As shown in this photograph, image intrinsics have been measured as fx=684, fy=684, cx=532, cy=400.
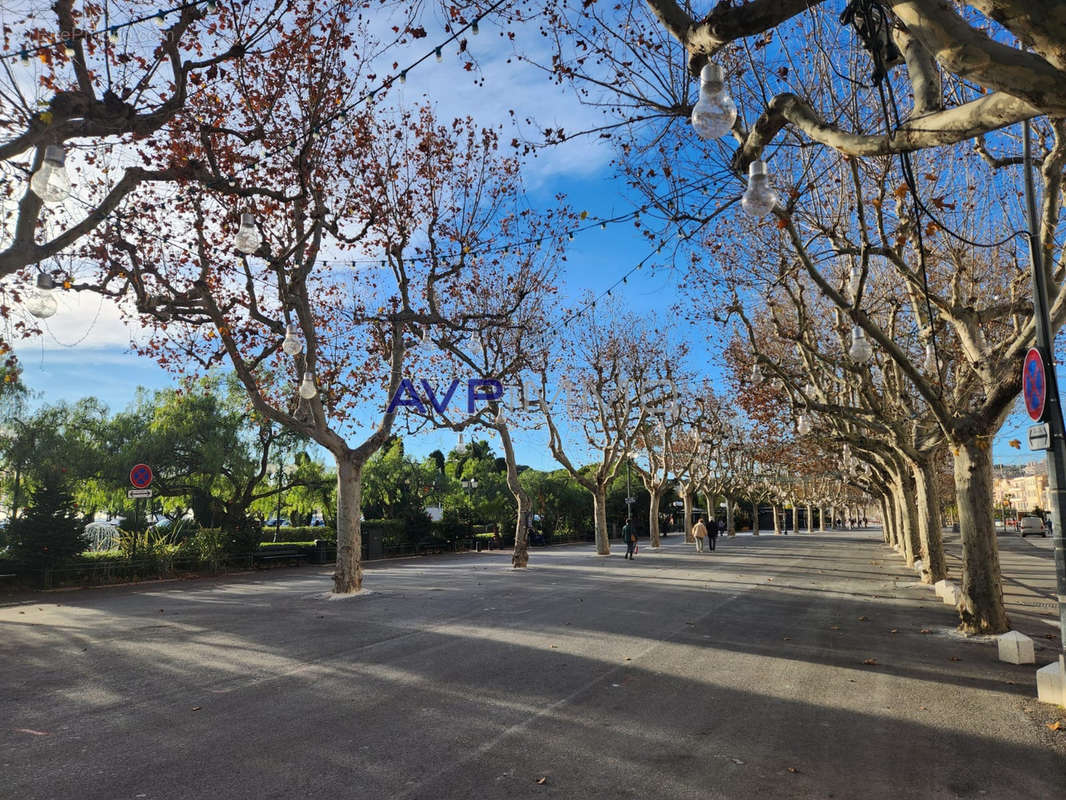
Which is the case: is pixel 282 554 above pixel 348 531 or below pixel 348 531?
below

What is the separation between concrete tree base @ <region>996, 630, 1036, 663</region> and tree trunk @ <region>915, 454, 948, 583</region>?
27.8 feet

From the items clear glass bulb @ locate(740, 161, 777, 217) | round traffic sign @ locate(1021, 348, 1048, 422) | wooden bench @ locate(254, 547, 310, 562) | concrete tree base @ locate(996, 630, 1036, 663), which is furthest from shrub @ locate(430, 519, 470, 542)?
clear glass bulb @ locate(740, 161, 777, 217)

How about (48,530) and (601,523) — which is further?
(601,523)

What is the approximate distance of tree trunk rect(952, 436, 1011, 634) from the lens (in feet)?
33.7

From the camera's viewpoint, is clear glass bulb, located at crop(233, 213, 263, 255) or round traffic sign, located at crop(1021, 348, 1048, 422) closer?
round traffic sign, located at crop(1021, 348, 1048, 422)

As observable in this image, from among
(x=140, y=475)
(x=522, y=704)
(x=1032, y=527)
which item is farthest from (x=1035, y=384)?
(x=1032, y=527)

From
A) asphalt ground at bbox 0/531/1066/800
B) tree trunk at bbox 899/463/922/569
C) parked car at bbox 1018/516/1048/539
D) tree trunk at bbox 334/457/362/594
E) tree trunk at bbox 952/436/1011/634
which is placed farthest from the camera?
parked car at bbox 1018/516/1048/539

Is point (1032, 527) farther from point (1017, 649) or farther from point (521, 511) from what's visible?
point (1017, 649)

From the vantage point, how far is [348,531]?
54.1 ft

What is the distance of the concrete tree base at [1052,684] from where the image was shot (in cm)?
672

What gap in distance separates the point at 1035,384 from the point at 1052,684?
301 centimetres

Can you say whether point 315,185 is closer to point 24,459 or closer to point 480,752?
point 480,752

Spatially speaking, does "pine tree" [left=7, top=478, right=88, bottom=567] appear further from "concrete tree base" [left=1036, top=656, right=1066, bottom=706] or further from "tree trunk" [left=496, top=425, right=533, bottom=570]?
"concrete tree base" [left=1036, top=656, right=1066, bottom=706]

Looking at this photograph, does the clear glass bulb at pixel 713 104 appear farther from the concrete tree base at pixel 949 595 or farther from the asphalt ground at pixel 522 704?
the concrete tree base at pixel 949 595
